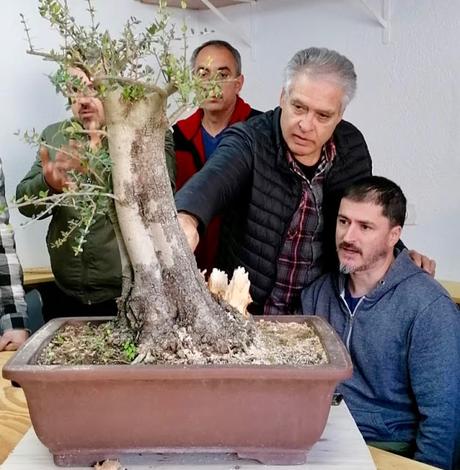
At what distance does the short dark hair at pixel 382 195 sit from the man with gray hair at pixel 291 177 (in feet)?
0.11

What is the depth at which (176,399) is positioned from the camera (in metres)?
0.72

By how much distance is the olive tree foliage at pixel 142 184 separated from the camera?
2.38ft

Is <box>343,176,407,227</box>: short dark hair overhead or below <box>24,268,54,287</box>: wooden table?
overhead

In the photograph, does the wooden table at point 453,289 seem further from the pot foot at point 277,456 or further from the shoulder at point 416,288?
the pot foot at point 277,456

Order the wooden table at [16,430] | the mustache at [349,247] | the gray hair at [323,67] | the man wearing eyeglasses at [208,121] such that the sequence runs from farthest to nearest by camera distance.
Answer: the man wearing eyeglasses at [208,121], the mustache at [349,247], the gray hair at [323,67], the wooden table at [16,430]

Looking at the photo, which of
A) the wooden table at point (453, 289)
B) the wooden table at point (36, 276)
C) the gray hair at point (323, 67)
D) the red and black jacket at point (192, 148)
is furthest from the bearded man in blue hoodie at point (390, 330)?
the wooden table at point (36, 276)

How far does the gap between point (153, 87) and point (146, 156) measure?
0.09m

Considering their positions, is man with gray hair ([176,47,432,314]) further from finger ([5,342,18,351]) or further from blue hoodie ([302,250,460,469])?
finger ([5,342,18,351])

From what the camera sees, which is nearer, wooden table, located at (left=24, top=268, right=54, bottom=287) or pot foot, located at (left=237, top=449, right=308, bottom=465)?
pot foot, located at (left=237, top=449, right=308, bottom=465)

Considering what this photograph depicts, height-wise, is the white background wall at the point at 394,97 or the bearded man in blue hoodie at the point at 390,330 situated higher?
the white background wall at the point at 394,97

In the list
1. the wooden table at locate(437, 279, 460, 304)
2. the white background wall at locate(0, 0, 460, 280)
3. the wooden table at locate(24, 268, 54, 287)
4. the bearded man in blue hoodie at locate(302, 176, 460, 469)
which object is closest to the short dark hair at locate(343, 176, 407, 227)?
the bearded man in blue hoodie at locate(302, 176, 460, 469)

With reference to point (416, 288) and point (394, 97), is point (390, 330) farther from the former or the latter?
point (394, 97)

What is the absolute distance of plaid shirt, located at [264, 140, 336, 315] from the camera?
4.43ft

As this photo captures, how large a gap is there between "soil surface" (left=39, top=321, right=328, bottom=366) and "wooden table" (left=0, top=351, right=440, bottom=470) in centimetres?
15
